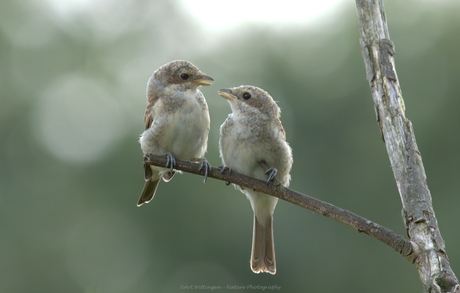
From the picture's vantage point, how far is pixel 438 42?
1569 centimetres

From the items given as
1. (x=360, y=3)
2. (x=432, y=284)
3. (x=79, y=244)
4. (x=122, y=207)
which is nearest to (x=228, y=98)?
(x=360, y=3)

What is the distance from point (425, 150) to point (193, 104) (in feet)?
31.6

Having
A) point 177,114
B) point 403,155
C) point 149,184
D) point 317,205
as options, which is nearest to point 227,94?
point 177,114

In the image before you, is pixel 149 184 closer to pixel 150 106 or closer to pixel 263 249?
pixel 150 106

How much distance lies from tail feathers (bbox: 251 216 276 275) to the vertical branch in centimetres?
227

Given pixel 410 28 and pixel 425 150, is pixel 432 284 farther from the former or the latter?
pixel 410 28

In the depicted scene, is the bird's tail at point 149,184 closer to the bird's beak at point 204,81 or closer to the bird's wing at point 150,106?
the bird's wing at point 150,106

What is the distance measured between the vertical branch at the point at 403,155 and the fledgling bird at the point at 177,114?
6.37ft

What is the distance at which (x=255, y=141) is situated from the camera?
195 inches

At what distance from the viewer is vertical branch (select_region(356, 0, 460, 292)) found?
10.3 ft

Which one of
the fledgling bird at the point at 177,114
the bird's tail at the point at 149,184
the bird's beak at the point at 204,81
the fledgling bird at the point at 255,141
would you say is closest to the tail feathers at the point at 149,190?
the bird's tail at the point at 149,184

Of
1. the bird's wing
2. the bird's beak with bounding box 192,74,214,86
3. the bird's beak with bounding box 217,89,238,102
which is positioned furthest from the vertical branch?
the bird's wing

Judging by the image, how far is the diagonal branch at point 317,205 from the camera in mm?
3274

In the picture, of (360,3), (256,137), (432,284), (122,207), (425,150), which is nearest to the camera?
(432,284)
